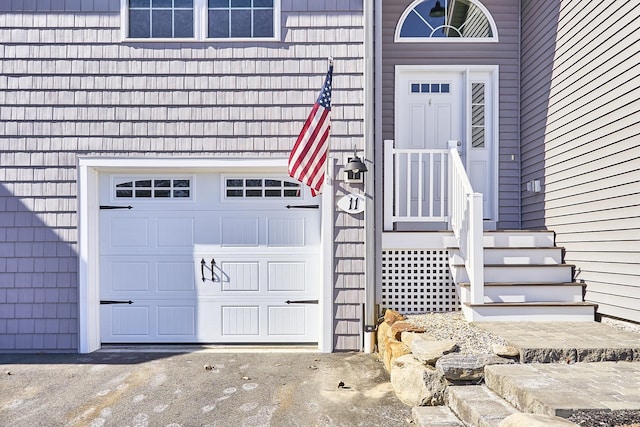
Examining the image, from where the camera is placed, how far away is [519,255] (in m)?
4.14

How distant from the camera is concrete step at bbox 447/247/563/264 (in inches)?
161

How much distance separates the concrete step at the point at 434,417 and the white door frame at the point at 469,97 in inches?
113

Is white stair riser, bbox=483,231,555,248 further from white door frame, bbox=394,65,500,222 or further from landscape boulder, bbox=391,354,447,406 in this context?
landscape boulder, bbox=391,354,447,406

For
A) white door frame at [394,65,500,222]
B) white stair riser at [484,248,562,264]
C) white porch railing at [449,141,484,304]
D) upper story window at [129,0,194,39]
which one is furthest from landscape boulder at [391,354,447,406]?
upper story window at [129,0,194,39]

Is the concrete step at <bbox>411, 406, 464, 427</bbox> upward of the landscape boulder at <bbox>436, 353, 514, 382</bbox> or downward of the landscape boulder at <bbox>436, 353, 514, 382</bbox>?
downward

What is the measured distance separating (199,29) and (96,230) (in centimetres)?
217

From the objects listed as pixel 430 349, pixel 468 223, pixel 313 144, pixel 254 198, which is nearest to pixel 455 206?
pixel 468 223

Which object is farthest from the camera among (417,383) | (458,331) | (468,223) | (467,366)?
(468,223)

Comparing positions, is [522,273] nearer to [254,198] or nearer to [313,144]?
[313,144]

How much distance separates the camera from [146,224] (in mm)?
4328

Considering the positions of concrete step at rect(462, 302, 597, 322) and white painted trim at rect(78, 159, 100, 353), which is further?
white painted trim at rect(78, 159, 100, 353)

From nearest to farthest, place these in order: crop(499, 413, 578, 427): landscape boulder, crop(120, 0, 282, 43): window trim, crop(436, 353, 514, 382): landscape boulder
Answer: crop(499, 413, 578, 427): landscape boulder, crop(436, 353, 514, 382): landscape boulder, crop(120, 0, 282, 43): window trim

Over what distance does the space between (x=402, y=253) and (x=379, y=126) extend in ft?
4.00

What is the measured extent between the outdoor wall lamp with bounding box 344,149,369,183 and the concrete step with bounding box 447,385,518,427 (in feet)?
6.46
